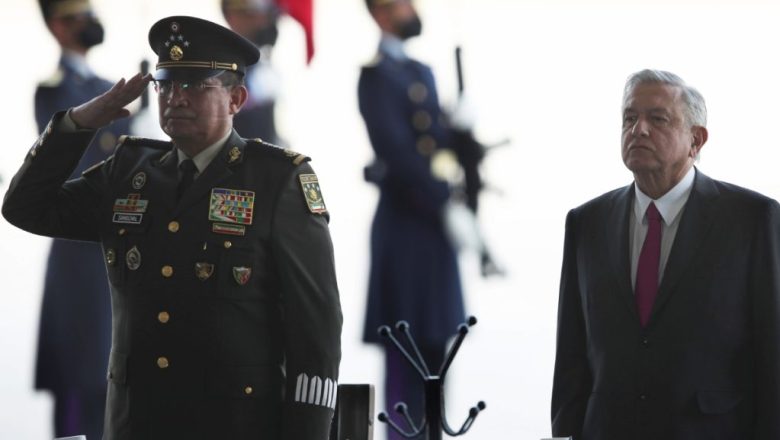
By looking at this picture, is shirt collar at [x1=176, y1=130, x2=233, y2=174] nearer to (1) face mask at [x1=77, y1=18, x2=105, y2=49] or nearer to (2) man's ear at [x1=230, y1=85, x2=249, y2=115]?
(2) man's ear at [x1=230, y1=85, x2=249, y2=115]

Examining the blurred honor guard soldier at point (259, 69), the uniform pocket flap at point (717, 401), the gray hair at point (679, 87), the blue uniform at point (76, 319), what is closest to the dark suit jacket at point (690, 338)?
the uniform pocket flap at point (717, 401)

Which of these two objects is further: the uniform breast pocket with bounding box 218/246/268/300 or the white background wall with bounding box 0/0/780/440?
the white background wall with bounding box 0/0/780/440

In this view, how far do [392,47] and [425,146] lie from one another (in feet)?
1.01

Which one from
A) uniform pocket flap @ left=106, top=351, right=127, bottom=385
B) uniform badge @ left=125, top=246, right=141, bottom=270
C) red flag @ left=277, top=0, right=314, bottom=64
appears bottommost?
uniform pocket flap @ left=106, top=351, right=127, bottom=385

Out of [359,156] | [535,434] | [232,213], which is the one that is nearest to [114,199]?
[232,213]

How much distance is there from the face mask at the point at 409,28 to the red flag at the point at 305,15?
27 centimetres

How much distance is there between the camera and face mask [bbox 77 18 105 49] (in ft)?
12.0

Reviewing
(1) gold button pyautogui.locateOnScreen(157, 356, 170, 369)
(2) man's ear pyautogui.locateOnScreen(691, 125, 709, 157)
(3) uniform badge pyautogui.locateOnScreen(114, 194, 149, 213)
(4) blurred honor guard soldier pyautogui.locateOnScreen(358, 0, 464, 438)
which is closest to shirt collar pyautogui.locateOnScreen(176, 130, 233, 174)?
(3) uniform badge pyautogui.locateOnScreen(114, 194, 149, 213)

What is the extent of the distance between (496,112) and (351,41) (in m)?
0.47

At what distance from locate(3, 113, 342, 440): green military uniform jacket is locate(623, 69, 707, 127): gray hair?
64 cm

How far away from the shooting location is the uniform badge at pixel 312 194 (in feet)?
6.55

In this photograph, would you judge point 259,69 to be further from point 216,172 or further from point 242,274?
point 242,274

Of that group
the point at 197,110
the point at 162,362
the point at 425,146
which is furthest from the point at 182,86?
the point at 425,146

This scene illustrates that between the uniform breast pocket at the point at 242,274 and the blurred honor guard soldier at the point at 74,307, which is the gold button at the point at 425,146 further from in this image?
the uniform breast pocket at the point at 242,274
